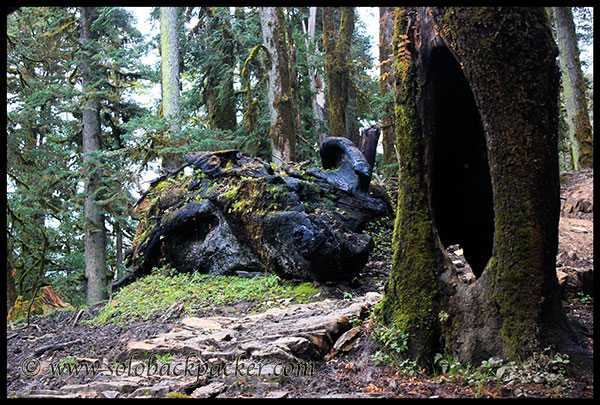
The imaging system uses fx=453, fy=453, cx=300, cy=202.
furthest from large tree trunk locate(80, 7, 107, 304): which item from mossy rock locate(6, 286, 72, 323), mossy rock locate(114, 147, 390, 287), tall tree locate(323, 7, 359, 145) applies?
tall tree locate(323, 7, 359, 145)

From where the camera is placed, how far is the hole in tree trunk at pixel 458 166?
15.0ft

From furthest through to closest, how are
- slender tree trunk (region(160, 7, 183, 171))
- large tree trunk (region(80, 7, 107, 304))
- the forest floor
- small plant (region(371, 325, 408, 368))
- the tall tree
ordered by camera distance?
large tree trunk (region(80, 7, 107, 304)), the tall tree, slender tree trunk (region(160, 7, 183, 171)), small plant (region(371, 325, 408, 368)), the forest floor

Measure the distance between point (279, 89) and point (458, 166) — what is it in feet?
34.3

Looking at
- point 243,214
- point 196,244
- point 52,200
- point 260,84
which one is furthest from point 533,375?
point 52,200

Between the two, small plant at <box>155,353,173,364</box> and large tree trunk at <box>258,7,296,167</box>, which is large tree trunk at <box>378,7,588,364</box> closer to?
small plant at <box>155,353,173,364</box>

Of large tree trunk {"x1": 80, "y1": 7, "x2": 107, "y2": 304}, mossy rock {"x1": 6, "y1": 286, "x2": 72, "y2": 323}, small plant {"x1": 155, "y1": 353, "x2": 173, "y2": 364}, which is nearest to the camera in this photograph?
small plant {"x1": 155, "y1": 353, "x2": 173, "y2": 364}

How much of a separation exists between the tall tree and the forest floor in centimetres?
854

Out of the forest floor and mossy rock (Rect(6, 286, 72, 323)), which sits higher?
the forest floor

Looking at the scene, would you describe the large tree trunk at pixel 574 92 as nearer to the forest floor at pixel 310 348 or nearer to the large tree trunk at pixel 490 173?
the forest floor at pixel 310 348

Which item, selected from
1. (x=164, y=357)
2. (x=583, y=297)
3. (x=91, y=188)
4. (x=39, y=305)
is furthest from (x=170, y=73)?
(x=583, y=297)

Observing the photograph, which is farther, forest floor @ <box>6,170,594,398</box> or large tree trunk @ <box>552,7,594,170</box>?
large tree trunk @ <box>552,7,594,170</box>

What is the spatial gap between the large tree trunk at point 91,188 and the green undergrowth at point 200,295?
28.5ft

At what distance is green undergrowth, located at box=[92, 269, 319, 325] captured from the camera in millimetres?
7656

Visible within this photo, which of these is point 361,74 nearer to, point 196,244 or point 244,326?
point 196,244
